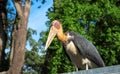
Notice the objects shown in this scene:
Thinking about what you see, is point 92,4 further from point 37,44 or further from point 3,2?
point 37,44

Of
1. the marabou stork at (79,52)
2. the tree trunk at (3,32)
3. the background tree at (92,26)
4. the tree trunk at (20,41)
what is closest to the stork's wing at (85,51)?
the marabou stork at (79,52)

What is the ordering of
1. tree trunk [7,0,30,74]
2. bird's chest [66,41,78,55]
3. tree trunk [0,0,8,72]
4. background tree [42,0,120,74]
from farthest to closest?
tree trunk [0,0,8,72], tree trunk [7,0,30,74], background tree [42,0,120,74], bird's chest [66,41,78,55]

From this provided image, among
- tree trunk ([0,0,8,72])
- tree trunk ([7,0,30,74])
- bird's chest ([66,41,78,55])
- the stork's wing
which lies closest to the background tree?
tree trunk ([7,0,30,74])

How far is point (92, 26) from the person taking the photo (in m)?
21.0

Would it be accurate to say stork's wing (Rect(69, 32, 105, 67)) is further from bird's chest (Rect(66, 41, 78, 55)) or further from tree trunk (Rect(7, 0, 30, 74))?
tree trunk (Rect(7, 0, 30, 74))

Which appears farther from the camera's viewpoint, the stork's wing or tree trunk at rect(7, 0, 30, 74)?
tree trunk at rect(7, 0, 30, 74)

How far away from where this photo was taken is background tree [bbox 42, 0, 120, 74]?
20472 millimetres

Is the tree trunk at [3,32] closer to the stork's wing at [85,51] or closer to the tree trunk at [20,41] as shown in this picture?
the tree trunk at [20,41]

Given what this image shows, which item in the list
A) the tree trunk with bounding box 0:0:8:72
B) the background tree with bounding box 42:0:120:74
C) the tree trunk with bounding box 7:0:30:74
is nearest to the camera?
the background tree with bounding box 42:0:120:74

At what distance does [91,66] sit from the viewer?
36.9 ft

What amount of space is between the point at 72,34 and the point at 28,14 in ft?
39.4

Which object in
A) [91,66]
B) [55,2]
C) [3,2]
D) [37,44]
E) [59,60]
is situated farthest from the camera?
[37,44]

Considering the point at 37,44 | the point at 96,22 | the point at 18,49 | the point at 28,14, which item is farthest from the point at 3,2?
the point at 37,44

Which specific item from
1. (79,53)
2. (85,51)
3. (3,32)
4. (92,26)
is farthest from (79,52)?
(3,32)
